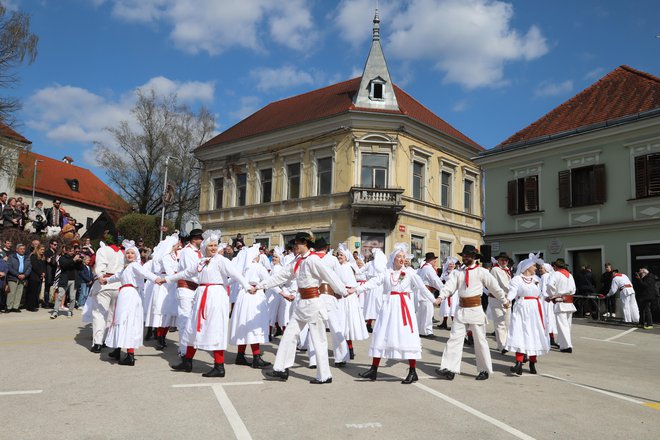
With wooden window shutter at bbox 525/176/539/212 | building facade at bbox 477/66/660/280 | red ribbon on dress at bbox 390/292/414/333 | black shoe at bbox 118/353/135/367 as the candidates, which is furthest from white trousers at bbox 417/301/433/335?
wooden window shutter at bbox 525/176/539/212

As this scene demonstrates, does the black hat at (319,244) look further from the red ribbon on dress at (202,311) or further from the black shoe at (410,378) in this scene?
the black shoe at (410,378)

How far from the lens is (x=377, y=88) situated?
104 feet

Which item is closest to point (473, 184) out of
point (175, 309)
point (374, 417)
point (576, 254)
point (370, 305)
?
point (576, 254)

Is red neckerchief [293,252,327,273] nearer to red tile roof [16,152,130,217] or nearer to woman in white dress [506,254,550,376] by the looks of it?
woman in white dress [506,254,550,376]

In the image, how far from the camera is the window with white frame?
A: 1237 inches

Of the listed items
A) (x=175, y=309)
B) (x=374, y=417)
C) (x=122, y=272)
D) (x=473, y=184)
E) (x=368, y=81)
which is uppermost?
(x=368, y=81)

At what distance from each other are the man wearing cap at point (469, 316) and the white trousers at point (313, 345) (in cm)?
193

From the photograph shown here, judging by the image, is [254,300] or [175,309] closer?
[254,300]

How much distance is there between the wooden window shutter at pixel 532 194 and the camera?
24.8 meters

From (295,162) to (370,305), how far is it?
20.7 metres

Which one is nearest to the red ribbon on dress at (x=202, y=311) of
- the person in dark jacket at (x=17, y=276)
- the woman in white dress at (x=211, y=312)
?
the woman in white dress at (x=211, y=312)

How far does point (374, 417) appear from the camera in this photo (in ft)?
19.2

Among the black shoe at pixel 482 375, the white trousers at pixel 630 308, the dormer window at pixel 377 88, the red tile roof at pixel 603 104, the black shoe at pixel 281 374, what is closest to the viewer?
the black shoe at pixel 281 374

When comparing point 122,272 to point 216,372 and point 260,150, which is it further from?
point 260,150
